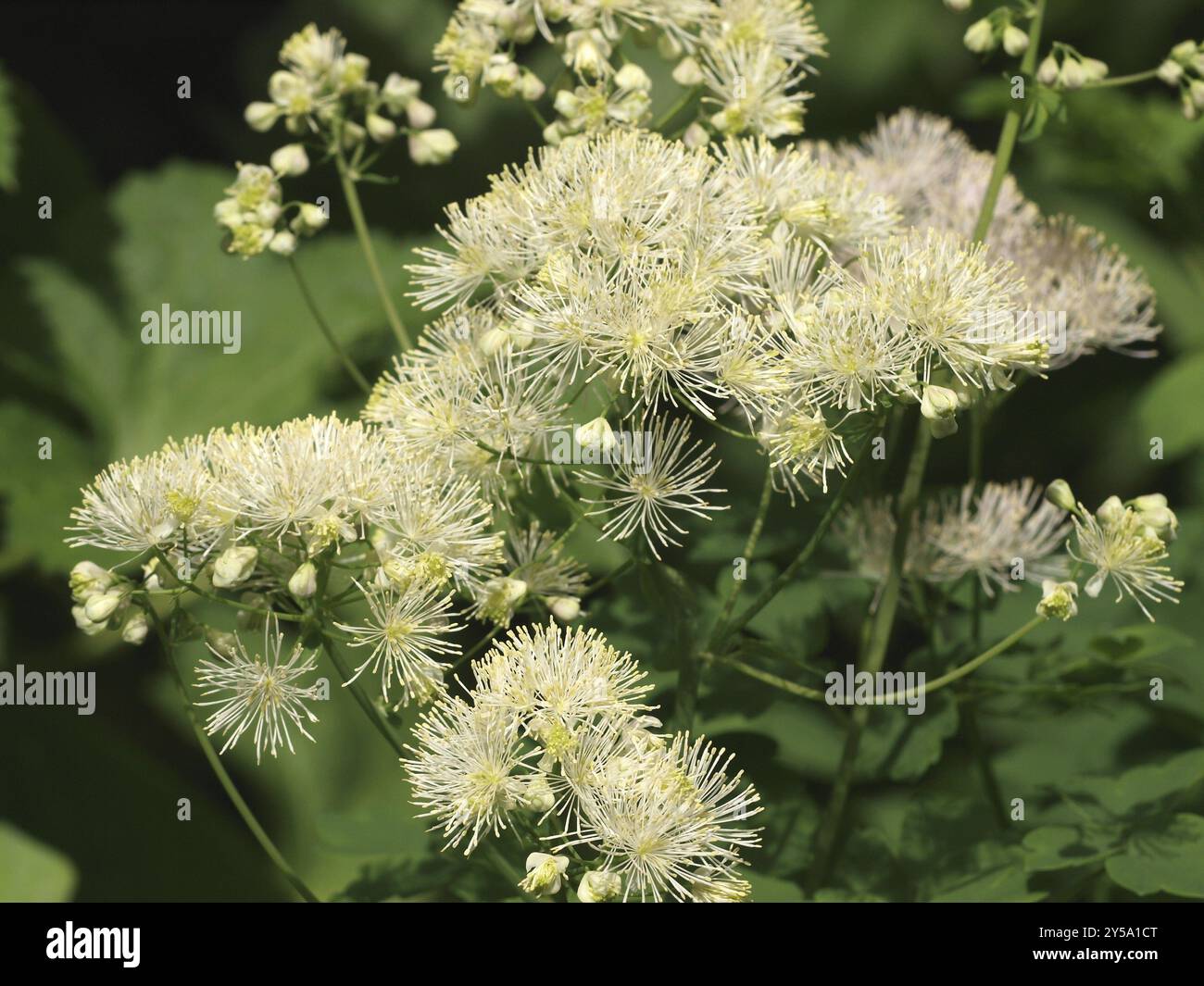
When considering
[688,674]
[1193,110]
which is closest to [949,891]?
[688,674]

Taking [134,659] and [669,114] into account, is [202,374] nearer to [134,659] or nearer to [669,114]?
[134,659]

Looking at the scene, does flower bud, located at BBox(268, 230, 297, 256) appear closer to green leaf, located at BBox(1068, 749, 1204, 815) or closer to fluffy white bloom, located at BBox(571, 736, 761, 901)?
fluffy white bloom, located at BBox(571, 736, 761, 901)

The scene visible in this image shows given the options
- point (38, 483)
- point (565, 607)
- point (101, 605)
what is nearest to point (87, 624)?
point (101, 605)

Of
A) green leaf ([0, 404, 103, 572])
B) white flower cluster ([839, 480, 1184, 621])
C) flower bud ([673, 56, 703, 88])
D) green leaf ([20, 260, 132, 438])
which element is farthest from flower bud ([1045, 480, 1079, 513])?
green leaf ([20, 260, 132, 438])

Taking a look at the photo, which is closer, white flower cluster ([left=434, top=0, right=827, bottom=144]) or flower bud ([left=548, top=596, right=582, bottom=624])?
flower bud ([left=548, top=596, right=582, bottom=624])

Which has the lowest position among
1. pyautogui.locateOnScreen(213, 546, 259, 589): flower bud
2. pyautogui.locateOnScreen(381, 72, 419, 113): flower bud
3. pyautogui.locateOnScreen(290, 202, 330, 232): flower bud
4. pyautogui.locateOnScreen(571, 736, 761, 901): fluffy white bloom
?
pyautogui.locateOnScreen(571, 736, 761, 901): fluffy white bloom

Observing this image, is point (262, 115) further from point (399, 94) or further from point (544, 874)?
point (544, 874)
